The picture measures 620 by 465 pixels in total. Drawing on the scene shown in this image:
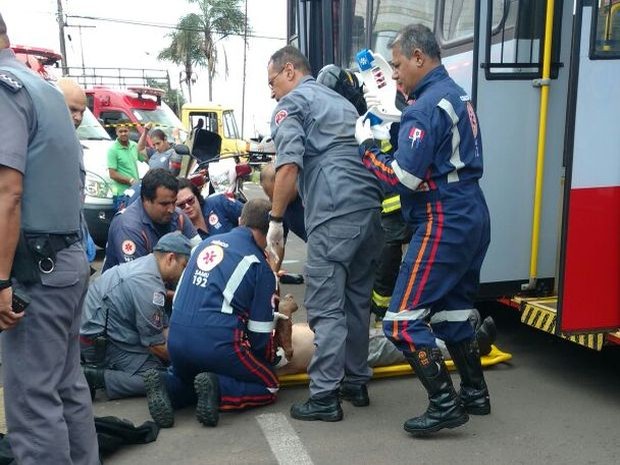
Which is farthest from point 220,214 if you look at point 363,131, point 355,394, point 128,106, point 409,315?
point 128,106

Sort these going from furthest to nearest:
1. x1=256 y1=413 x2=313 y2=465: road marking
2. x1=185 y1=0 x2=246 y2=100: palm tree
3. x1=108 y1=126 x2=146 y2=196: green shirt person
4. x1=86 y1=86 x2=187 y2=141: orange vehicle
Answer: x1=185 y1=0 x2=246 y2=100: palm tree < x1=86 y1=86 x2=187 y2=141: orange vehicle < x1=108 y1=126 x2=146 y2=196: green shirt person < x1=256 y1=413 x2=313 y2=465: road marking

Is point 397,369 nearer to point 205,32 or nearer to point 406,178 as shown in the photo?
point 406,178

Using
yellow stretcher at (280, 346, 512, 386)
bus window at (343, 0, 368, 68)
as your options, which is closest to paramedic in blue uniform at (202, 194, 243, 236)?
bus window at (343, 0, 368, 68)

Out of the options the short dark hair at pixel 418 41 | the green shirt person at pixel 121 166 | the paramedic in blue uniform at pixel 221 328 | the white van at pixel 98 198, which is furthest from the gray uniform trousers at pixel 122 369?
the green shirt person at pixel 121 166

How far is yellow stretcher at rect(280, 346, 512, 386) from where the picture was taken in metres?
4.19

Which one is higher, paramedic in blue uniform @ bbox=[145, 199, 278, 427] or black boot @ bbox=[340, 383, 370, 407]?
paramedic in blue uniform @ bbox=[145, 199, 278, 427]

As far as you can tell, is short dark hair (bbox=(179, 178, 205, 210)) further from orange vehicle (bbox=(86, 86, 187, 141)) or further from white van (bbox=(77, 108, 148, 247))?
orange vehicle (bbox=(86, 86, 187, 141))

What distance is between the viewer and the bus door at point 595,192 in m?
3.59

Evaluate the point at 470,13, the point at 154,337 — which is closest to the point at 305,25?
the point at 470,13

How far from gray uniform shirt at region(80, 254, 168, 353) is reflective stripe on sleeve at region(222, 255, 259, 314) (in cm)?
44

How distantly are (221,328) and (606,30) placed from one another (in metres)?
2.45

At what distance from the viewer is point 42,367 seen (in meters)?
2.52

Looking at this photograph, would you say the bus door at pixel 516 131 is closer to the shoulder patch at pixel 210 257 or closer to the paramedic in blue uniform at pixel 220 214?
the shoulder patch at pixel 210 257

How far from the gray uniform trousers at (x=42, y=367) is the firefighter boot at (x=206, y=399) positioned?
3.27 feet
